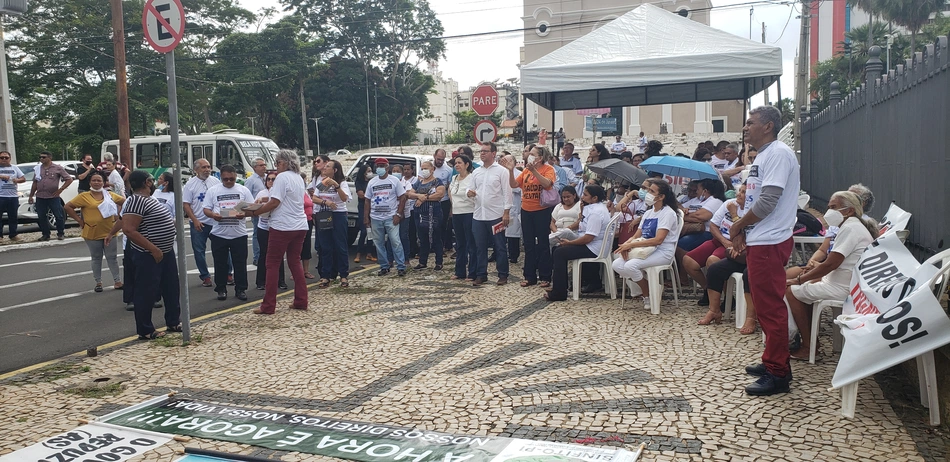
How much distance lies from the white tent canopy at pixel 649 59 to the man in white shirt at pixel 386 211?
9.24 ft

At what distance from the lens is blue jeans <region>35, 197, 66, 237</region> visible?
51.2ft

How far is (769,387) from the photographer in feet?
15.9

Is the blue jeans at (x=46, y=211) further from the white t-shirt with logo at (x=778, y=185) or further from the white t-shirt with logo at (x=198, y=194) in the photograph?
the white t-shirt with logo at (x=778, y=185)

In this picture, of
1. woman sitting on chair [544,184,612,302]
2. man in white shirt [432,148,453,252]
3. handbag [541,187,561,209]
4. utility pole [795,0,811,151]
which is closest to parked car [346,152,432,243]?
man in white shirt [432,148,453,252]

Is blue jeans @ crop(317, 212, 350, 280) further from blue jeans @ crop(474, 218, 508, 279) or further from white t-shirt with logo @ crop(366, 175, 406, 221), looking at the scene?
blue jeans @ crop(474, 218, 508, 279)

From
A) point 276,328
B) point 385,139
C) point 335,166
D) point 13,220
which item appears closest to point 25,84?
point 13,220

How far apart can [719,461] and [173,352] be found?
4.99m

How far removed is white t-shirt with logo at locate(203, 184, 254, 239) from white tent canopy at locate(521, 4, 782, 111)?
4919mm

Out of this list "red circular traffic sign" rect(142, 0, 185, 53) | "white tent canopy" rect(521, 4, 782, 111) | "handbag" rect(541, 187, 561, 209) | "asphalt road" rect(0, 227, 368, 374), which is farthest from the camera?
"white tent canopy" rect(521, 4, 782, 111)

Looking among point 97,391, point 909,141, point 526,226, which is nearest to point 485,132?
point 526,226

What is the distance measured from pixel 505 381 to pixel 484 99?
932 cm

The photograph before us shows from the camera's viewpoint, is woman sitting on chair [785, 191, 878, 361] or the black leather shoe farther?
woman sitting on chair [785, 191, 878, 361]

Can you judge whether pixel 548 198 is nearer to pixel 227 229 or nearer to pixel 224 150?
pixel 227 229

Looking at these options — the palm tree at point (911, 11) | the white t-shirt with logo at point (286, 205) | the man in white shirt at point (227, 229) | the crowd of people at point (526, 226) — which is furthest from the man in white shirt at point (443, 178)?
the palm tree at point (911, 11)
